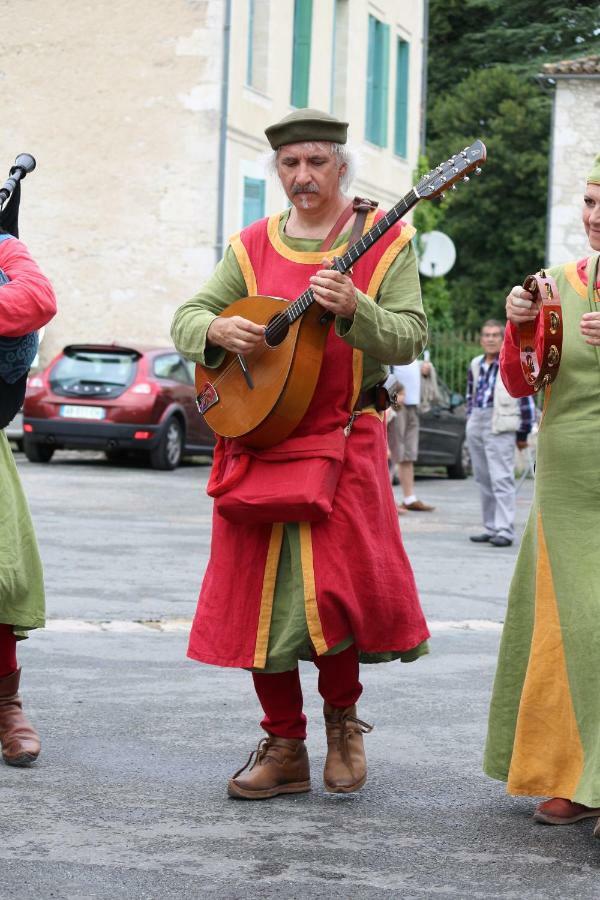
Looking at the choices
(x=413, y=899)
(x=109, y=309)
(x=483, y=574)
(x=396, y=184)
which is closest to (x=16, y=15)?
(x=109, y=309)

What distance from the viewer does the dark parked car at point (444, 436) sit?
73.7ft

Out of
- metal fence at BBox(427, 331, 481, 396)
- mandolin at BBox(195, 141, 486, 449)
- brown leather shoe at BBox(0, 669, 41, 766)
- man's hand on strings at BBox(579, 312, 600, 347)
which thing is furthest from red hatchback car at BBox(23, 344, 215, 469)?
man's hand on strings at BBox(579, 312, 600, 347)

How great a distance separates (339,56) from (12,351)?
25219mm

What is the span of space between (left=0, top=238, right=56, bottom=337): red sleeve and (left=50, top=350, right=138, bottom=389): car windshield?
15.2 metres

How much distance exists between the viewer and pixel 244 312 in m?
5.32

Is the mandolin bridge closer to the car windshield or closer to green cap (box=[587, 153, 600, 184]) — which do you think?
green cap (box=[587, 153, 600, 184])

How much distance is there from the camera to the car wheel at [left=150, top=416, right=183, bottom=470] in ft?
68.3

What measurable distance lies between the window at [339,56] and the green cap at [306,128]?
24.9 m

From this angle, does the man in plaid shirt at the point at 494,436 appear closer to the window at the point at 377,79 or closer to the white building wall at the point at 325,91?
the white building wall at the point at 325,91

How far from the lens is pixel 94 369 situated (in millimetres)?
20969

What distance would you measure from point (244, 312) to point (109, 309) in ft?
70.9

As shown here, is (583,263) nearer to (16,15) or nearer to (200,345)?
(200,345)

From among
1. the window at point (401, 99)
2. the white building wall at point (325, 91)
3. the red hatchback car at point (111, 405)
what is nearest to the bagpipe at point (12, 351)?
the red hatchback car at point (111, 405)

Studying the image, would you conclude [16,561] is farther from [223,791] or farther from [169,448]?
[169,448]
